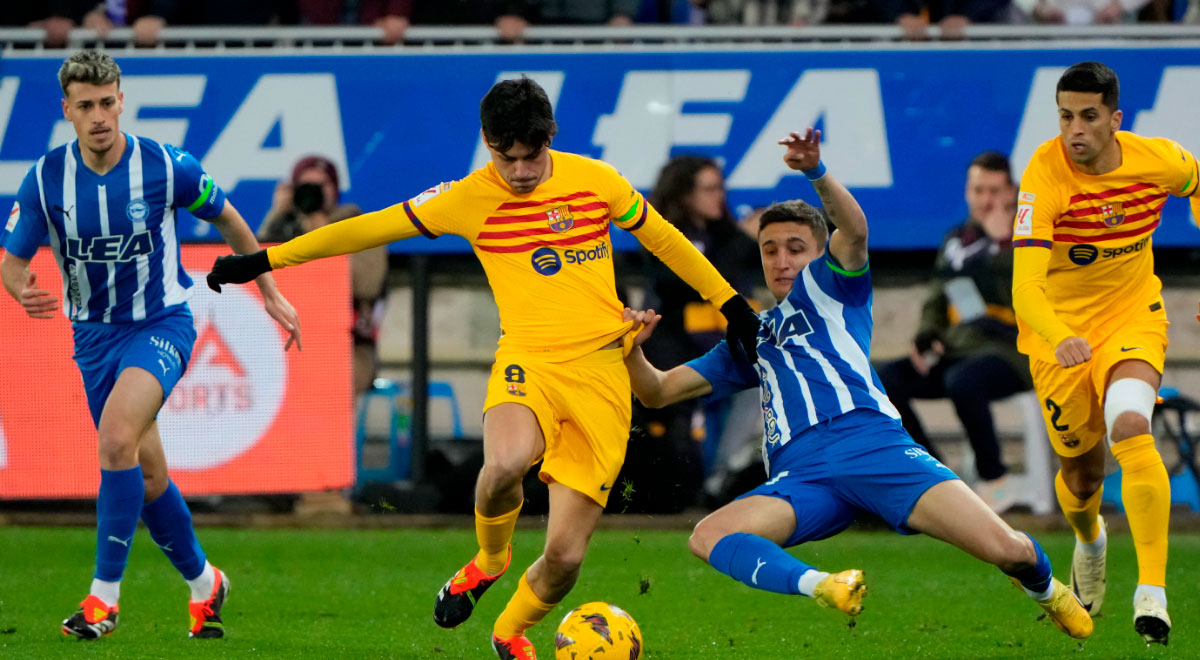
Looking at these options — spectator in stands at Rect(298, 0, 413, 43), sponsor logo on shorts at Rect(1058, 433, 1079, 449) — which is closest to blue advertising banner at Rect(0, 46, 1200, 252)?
spectator in stands at Rect(298, 0, 413, 43)

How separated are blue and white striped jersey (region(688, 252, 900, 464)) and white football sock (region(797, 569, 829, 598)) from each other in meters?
0.91

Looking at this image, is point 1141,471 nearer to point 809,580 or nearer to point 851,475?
point 851,475

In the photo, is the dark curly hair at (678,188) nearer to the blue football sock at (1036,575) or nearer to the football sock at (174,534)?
the football sock at (174,534)

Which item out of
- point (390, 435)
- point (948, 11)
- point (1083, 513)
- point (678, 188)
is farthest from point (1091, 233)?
point (390, 435)

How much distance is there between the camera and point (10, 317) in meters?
9.73

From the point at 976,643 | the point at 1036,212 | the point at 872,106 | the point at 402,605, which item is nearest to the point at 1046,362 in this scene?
the point at 1036,212

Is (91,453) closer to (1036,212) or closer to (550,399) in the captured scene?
(550,399)

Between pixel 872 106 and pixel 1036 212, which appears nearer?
pixel 1036 212

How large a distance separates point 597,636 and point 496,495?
0.68m

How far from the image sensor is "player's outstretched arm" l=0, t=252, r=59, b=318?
5992mm

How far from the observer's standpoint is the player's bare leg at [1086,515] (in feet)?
21.6

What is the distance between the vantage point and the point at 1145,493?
19.2ft

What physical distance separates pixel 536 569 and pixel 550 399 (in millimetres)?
651

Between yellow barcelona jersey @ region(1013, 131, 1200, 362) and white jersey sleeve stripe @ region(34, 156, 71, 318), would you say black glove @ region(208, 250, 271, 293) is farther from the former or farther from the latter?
yellow barcelona jersey @ region(1013, 131, 1200, 362)
